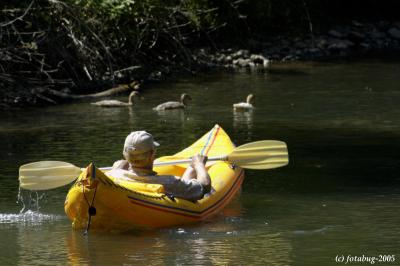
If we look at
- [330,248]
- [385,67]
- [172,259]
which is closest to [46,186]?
[172,259]

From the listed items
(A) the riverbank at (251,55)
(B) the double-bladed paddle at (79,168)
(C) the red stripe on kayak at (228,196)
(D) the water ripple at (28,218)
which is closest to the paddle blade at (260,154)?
(B) the double-bladed paddle at (79,168)

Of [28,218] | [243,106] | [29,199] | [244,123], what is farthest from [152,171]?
[243,106]

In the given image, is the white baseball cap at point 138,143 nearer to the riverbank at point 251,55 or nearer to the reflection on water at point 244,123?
the reflection on water at point 244,123

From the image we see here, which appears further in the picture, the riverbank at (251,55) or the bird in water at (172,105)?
the riverbank at (251,55)

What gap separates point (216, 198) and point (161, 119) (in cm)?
513

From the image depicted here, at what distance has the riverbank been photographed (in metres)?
14.6

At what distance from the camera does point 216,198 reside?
7.88 meters

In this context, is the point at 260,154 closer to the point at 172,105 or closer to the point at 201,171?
the point at 201,171

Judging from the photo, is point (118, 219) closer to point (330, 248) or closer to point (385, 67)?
point (330, 248)

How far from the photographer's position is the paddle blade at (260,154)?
849cm

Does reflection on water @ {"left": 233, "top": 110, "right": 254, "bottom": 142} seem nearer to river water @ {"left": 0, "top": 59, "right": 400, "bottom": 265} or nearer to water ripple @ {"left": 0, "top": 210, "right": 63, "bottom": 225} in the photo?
river water @ {"left": 0, "top": 59, "right": 400, "bottom": 265}

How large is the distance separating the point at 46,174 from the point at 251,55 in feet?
38.6

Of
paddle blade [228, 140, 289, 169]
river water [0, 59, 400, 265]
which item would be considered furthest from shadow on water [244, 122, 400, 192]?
A: paddle blade [228, 140, 289, 169]

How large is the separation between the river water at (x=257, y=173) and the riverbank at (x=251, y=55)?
52 centimetres
